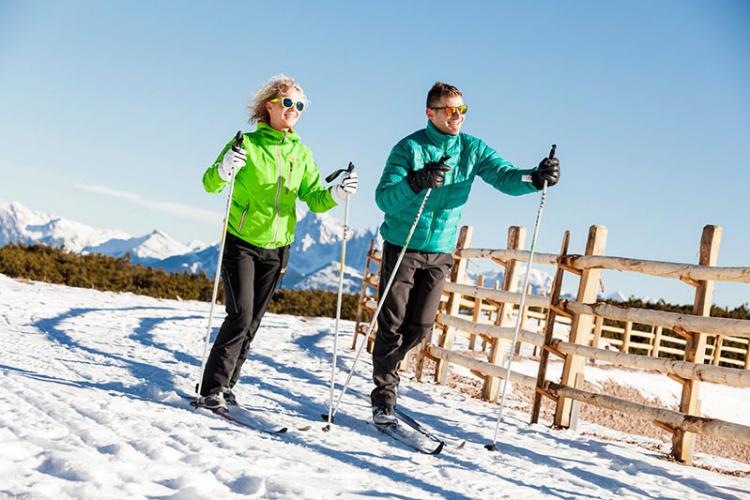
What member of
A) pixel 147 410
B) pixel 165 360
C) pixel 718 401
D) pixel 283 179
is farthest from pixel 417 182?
pixel 718 401

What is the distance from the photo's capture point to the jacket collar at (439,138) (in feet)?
14.6

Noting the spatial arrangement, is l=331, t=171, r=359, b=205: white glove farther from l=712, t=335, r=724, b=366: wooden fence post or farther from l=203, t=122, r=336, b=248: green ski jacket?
l=712, t=335, r=724, b=366: wooden fence post

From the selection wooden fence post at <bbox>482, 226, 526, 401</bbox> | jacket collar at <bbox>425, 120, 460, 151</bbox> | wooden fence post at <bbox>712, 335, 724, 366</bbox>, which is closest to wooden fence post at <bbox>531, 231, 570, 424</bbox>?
wooden fence post at <bbox>482, 226, 526, 401</bbox>

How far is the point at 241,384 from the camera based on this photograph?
5.67 metres

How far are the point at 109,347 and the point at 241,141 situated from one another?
12.3 feet

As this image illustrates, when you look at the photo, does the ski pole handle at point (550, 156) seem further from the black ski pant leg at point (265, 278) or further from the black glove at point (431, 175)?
the black ski pant leg at point (265, 278)

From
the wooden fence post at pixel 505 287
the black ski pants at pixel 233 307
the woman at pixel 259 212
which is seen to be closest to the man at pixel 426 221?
the woman at pixel 259 212

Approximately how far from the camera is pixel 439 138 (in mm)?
4465

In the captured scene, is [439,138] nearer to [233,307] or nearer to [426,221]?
[426,221]

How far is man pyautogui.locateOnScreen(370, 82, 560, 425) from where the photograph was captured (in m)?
4.38

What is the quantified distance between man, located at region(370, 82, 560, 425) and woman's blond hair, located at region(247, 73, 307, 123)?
830mm

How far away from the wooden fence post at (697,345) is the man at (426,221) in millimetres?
1534

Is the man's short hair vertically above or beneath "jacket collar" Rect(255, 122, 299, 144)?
above

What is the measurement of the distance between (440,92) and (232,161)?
1377 mm
